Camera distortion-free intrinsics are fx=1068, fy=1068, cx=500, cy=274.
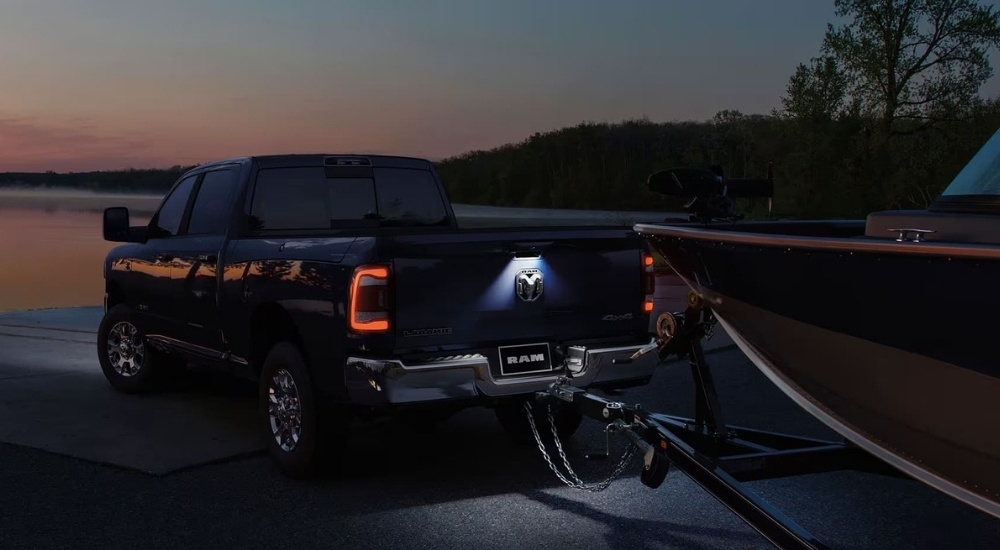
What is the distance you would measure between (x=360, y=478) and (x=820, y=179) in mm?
45635

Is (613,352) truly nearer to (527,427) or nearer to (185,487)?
(527,427)

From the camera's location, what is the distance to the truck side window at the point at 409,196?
8062 mm

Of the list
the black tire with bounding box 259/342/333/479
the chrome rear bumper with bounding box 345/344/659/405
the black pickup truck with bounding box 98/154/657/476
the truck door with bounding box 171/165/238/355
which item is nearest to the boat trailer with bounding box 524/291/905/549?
the chrome rear bumper with bounding box 345/344/659/405

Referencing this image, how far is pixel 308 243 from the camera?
6230mm

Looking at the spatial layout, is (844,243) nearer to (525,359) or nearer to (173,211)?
(525,359)

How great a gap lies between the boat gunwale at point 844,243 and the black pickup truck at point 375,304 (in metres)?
1.34

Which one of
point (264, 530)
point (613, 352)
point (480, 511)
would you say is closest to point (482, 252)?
point (613, 352)

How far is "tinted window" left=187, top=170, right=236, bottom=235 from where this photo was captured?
25.2ft

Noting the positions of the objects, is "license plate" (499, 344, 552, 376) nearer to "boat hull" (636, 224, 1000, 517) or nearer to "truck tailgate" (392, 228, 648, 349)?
"truck tailgate" (392, 228, 648, 349)

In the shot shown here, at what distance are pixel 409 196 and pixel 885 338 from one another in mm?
4887

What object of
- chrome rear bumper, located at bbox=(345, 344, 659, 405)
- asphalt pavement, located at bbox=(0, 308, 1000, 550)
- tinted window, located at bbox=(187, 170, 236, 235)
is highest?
tinted window, located at bbox=(187, 170, 236, 235)

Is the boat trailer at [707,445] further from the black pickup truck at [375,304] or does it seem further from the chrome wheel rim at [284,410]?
the chrome wheel rim at [284,410]

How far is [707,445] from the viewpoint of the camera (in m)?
5.09

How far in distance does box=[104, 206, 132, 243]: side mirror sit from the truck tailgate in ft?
12.6
